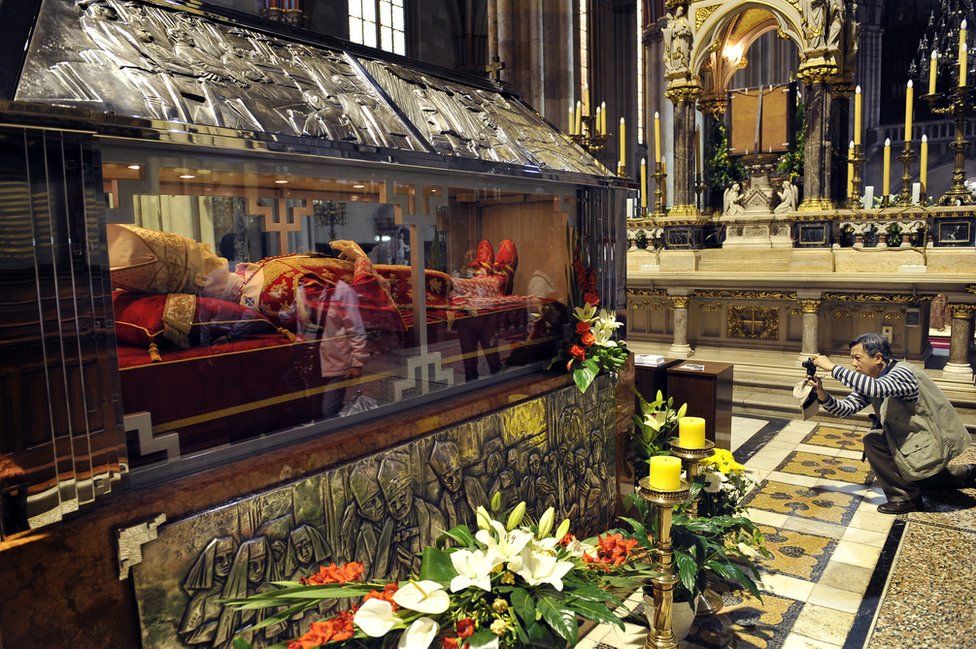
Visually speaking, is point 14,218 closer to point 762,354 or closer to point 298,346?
point 298,346

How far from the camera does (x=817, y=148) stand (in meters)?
7.62

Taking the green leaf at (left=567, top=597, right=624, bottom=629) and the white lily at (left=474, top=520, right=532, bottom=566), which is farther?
the white lily at (left=474, top=520, right=532, bottom=566)

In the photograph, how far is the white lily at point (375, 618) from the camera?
5.13ft

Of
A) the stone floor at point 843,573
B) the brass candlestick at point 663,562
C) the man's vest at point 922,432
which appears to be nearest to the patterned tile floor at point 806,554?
the stone floor at point 843,573

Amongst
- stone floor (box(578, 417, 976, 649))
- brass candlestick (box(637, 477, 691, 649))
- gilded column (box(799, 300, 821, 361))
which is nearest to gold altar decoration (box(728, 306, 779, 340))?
gilded column (box(799, 300, 821, 361))

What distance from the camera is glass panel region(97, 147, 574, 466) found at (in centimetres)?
185

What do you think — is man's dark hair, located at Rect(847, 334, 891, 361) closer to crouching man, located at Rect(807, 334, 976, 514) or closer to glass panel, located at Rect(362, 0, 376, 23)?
crouching man, located at Rect(807, 334, 976, 514)

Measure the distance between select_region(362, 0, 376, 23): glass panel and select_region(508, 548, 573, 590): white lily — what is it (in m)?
13.7

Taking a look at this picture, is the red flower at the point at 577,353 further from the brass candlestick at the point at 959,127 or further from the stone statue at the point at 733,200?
the stone statue at the point at 733,200

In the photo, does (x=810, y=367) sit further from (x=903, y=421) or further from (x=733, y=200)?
(x=733, y=200)

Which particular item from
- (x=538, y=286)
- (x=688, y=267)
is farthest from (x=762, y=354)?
(x=538, y=286)

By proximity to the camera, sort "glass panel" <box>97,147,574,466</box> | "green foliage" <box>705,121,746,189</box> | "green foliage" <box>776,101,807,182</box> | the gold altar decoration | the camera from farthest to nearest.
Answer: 1. "green foliage" <box>705,121,746,189</box>
2. "green foliage" <box>776,101,807,182</box>
3. the gold altar decoration
4. the camera
5. "glass panel" <box>97,147,574,466</box>

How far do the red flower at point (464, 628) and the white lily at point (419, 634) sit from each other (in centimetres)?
5

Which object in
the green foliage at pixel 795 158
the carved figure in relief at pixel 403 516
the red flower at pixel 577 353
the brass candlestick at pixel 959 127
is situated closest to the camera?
the carved figure in relief at pixel 403 516
